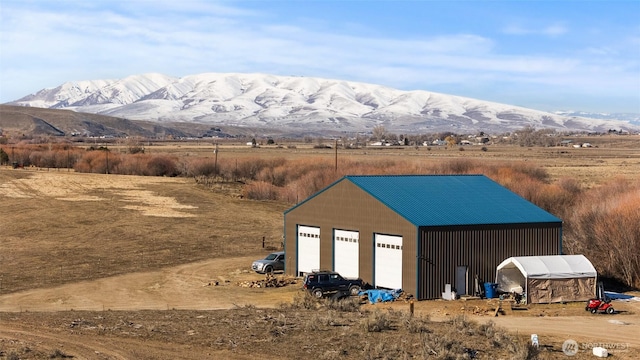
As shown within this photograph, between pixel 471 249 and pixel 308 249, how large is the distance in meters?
11.1

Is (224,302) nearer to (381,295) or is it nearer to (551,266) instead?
(381,295)

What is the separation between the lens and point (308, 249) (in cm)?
5056

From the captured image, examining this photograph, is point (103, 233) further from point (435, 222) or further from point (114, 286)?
point (435, 222)

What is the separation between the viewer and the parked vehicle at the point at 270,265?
51.8 metres

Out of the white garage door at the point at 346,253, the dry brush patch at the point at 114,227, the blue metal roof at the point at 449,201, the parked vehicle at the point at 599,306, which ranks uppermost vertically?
the blue metal roof at the point at 449,201

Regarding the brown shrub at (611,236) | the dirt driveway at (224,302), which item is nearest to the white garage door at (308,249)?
the dirt driveway at (224,302)

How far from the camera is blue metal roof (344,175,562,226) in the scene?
44188mm

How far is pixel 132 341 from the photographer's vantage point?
2819 cm

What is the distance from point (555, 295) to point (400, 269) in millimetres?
8018

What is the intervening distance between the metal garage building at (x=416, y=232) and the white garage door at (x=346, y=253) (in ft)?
0.19

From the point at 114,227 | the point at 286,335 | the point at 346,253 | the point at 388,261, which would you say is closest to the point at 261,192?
the point at 114,227

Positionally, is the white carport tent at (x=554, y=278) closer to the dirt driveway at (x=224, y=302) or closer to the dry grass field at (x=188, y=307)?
the dirt driveway at (x=224, y=302)

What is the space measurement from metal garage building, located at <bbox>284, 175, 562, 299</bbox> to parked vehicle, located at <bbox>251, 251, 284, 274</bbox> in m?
0.70

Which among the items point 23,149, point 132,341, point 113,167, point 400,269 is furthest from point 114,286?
point 23,149
